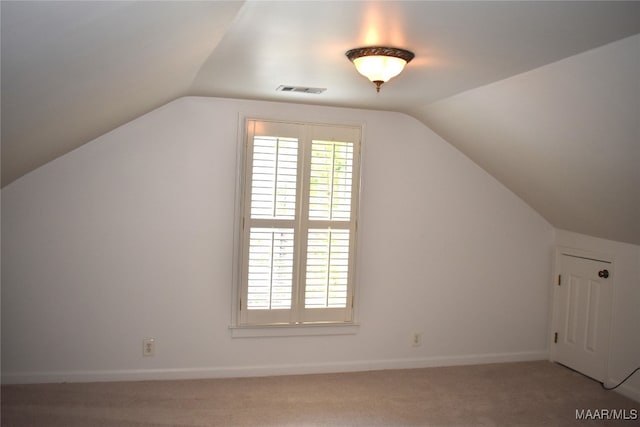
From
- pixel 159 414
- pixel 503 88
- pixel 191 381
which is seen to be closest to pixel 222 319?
pixel 191 381

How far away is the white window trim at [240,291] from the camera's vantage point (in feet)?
14.1

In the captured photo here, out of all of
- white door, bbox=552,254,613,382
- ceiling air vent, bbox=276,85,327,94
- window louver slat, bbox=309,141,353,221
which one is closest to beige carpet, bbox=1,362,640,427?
white door, bbox=552,254,613,382

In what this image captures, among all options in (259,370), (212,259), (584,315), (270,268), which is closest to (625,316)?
(584,315)

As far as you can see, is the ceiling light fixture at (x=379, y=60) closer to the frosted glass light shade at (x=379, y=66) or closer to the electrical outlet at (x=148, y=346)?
the frosted glass light shade at (x=379, y=66)

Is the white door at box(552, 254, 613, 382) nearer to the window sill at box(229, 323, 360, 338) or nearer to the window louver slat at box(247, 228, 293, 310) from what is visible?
the window sill at box(229, 323, 360, 338)

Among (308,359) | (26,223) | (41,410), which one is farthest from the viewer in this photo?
(308,359)

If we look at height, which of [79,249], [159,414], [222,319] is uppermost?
[79,249]

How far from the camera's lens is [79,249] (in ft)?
13.4

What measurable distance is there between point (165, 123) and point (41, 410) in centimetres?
203

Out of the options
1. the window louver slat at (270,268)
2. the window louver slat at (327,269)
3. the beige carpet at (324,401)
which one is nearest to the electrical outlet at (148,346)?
the beige carpet at (324,401)

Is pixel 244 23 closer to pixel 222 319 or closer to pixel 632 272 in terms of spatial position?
pixel 222 319

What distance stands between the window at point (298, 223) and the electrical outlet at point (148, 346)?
0.64 meters

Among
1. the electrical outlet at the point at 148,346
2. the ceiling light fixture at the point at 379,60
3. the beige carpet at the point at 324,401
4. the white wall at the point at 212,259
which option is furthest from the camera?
the electrical outlet at the point at 148,346

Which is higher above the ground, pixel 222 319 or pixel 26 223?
pixel 26 223
